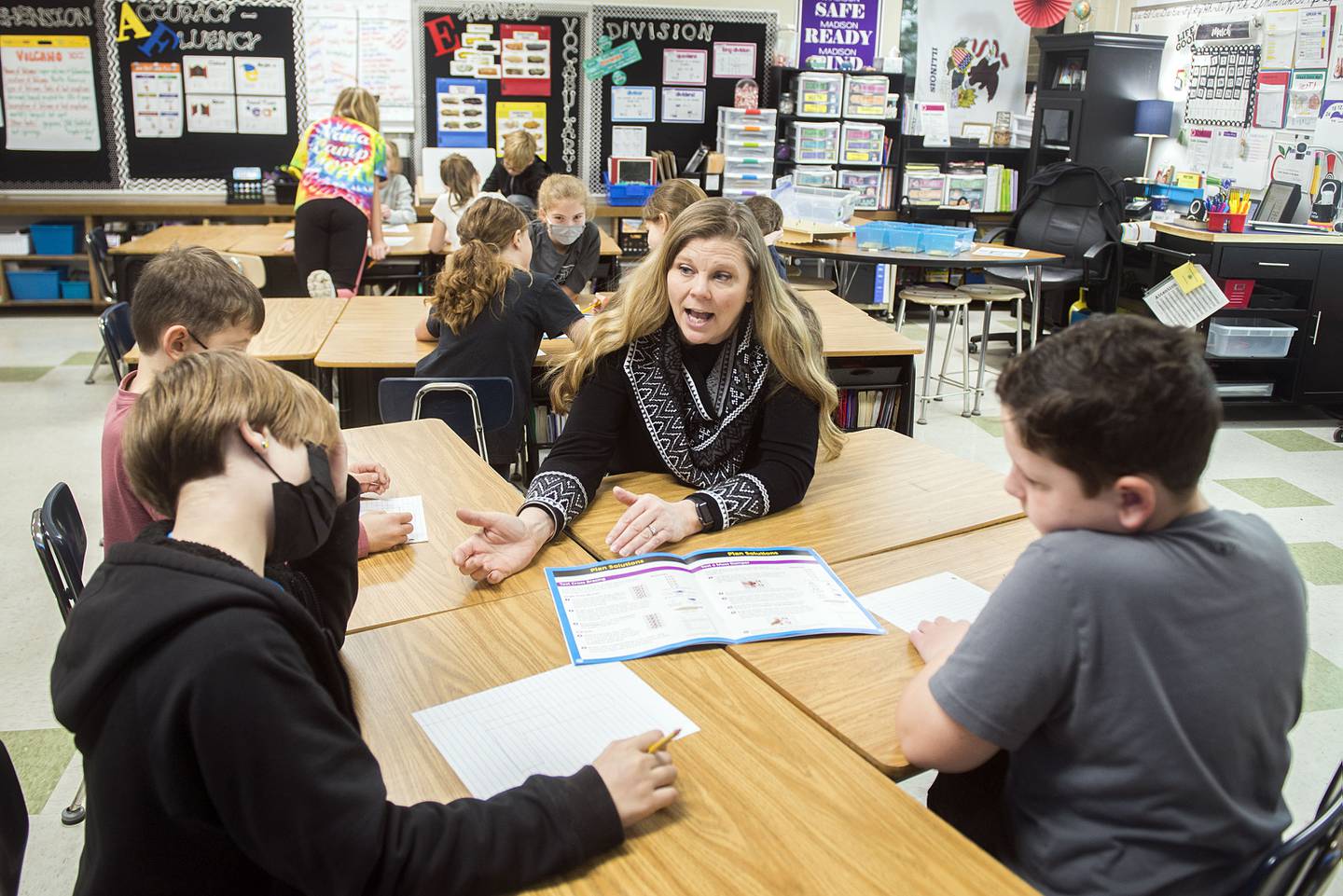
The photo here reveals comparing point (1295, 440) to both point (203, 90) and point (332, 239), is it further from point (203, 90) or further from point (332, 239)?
point (203, 90)

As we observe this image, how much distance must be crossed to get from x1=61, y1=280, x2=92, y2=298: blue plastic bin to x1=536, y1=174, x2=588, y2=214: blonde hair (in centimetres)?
420

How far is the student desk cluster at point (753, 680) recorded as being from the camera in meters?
1.09

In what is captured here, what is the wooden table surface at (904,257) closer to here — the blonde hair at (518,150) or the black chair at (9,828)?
the blonde hair at (518,150)

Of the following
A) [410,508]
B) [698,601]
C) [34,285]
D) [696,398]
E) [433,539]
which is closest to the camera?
[698,601]

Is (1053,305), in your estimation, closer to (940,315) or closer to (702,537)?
(940,315)

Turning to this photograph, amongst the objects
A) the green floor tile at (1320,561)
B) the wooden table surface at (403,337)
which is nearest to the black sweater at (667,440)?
the wooden table surface at (403,337)

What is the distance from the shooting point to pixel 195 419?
102cm

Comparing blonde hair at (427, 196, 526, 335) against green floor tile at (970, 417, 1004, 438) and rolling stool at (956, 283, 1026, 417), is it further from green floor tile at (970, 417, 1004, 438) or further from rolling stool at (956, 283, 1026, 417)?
rolling stool at (956, 283, 1026, 417)

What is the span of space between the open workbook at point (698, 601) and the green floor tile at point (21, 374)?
16.5ft

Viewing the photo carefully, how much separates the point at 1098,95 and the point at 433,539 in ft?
22.7

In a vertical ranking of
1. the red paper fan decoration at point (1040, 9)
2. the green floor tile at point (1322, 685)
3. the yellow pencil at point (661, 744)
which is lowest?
the green floor tile at point (1322, 685)

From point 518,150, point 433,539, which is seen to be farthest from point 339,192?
point 433,539

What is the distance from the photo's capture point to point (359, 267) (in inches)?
202

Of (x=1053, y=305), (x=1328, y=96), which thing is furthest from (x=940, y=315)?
(x=1328, y=96)
